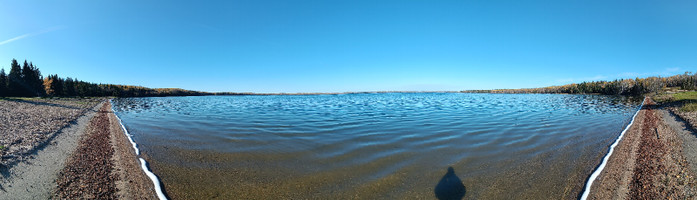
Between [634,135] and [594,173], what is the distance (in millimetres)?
6538

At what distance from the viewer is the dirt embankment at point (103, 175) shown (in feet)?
13.9

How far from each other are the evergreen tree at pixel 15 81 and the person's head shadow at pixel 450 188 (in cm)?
7104

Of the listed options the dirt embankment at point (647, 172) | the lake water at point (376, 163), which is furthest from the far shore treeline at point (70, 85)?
the lake water at point (376, 163)

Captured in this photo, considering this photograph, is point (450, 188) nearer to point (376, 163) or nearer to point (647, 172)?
point (376, 163)

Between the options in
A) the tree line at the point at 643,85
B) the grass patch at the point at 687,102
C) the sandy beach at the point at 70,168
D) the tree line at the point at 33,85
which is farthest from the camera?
the tree line at the point at 33,85

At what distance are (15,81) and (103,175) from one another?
225 feet

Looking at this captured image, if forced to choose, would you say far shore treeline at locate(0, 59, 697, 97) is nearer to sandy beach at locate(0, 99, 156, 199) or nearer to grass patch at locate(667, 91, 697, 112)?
grass patch at locate(667, 91, 697, 112)

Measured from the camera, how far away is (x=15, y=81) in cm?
4372

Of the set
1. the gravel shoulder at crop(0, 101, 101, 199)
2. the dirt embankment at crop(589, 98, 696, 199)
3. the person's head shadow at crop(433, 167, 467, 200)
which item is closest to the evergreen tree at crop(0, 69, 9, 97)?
the gravel shoulder at crop(0, 101, 101, 199)

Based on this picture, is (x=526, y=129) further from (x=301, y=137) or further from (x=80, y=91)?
(x=80, y=91)

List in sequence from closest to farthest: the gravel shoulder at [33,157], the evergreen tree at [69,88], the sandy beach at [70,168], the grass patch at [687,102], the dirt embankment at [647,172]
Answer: the dirt embankment at [647,172] < the sandy beach at [70,168] < the gravel shoulder at [33,157] < the grass patch at [687,102] < the evergreen tree at [69,88]

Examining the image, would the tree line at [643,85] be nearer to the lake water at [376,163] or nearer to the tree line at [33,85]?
the lake water at [376,163]

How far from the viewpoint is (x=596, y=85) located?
2461 inches

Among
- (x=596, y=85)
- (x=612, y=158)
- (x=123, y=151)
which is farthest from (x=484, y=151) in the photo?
(x=596, y=85)
